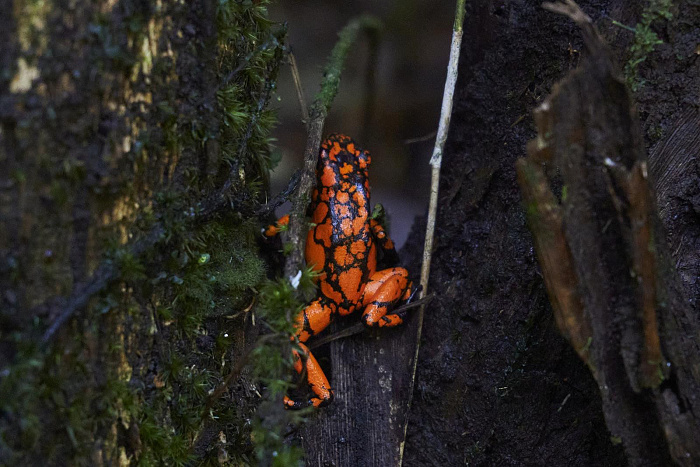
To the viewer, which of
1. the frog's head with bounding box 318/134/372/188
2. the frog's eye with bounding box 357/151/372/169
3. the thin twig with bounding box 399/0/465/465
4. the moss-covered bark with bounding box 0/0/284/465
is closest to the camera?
the moss-covered bark with bounding box 0/0/284/465

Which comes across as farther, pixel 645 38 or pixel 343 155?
pixel 343 155

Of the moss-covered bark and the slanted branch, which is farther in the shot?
the slanted branch

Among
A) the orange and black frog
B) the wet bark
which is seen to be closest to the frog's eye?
the orange and black frog

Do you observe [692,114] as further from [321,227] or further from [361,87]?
[361,87]

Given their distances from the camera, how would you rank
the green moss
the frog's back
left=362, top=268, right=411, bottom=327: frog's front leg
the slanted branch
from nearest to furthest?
the slanted branch → the green moss → left=362, top=268, right=411, bottom=327: frog's front leg → the frog's back

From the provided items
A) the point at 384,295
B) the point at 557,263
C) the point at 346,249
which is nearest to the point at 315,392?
the point at 384,295

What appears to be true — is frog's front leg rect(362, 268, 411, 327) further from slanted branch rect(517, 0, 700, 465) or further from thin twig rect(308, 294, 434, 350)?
slanted branch rect(517, 0, 700, 465)

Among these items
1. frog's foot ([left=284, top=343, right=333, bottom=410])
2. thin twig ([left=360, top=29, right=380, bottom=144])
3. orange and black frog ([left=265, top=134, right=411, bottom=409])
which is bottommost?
frog's foot ([left=284, top=343, right=333, bottom=410])

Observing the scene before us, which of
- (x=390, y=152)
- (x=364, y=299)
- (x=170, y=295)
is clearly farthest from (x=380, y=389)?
(x=390, y=152)

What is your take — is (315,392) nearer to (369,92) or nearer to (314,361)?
(314,361)
